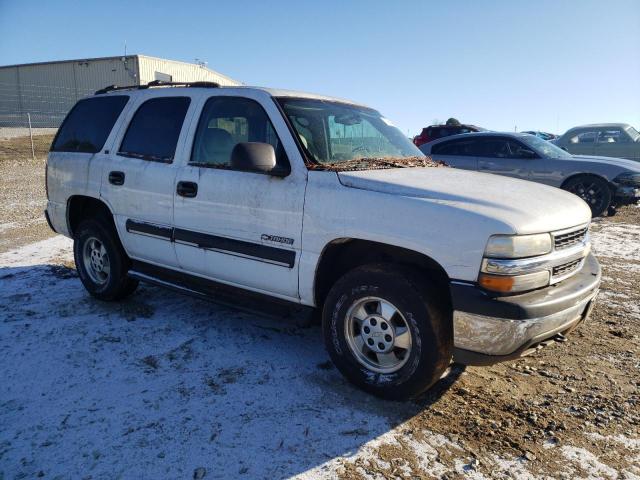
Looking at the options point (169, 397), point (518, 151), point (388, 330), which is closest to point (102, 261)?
point (169, 397)

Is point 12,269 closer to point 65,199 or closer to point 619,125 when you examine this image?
point 65,199

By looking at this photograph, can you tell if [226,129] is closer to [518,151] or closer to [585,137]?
[518,151]

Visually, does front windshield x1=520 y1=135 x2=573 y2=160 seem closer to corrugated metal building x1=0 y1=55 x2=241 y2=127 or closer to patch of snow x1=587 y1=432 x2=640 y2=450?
patch of snow x1=587 y1=432 x2=640 y2=450

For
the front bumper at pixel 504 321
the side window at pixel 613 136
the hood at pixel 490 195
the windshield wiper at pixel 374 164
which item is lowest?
the front bumper at pixel 504 321

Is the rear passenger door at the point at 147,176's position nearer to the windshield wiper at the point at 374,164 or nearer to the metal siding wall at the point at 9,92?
the windshield wiper at the point at 374,164

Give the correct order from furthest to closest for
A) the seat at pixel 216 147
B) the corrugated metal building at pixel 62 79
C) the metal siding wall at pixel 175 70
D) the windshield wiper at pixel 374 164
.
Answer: the metal siding wall at pixel 175 70
the corrugated metal building at pixel 62 79
the seat at pixel 216 147
the windshield wiper at pixel 374 164

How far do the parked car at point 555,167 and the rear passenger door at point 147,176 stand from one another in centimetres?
700

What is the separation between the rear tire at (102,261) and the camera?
15.1 feet

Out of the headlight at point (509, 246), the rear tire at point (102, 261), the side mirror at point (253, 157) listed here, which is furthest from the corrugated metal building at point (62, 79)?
the headlight at point (509, 246)

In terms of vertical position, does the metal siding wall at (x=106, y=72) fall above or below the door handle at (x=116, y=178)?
above

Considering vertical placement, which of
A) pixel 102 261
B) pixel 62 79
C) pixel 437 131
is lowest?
pixel 102 261

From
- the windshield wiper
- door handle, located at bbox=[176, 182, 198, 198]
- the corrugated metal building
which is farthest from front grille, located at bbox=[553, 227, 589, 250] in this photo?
the corrugated metal building

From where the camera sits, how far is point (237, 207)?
3541 mm

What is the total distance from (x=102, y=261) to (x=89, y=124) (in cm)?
137
